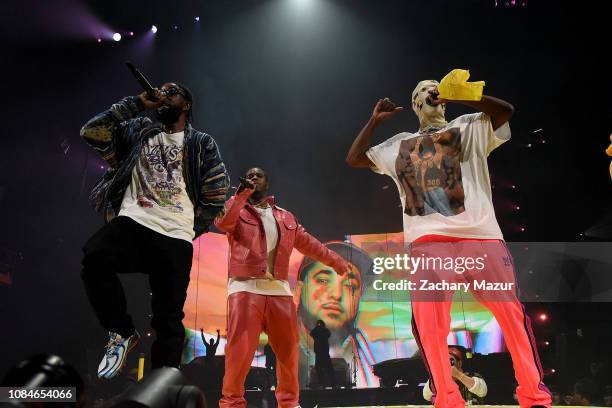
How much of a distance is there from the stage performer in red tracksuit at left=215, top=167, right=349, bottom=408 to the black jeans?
80cm

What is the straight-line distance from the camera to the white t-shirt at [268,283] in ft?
10.3

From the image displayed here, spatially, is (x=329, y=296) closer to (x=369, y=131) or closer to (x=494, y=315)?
(x=369, y=131)

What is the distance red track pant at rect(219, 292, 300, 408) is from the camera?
2.93 m

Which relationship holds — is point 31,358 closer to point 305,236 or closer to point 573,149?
point 305,236

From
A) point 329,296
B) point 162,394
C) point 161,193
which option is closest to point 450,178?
point 161,193

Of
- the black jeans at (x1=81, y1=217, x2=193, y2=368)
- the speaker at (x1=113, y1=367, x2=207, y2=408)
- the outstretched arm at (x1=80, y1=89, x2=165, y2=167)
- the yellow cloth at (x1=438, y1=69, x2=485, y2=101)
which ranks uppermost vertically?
the yellow cloth at (x1=438, y1=69, x2=485, y2=101)

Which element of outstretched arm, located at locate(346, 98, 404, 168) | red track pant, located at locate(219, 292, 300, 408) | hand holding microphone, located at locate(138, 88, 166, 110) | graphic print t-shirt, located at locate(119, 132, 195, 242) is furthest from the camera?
red track pant, located at locate(219, 292, 300, 408)

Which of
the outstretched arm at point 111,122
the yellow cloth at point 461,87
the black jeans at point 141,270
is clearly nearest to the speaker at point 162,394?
the black jeans at point 141,270

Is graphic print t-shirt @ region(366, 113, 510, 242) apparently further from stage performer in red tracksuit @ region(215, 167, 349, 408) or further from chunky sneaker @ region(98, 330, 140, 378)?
chunky sneaker @ region(98, 330, 140, 378)

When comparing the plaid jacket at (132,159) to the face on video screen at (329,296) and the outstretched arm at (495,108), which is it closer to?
the outstretched arm at (495,108)

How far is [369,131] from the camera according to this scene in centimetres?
284

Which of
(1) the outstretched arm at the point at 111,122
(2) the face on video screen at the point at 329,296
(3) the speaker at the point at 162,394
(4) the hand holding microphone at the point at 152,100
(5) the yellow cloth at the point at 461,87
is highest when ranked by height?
(5) the yellow cloth at the point at 461,87

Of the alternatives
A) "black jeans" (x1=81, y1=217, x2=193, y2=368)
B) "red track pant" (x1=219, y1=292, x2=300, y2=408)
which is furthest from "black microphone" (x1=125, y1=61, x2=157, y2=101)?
"red track pant" (x1=219, y1=292, x2=300, y2=408)

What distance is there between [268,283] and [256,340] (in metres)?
0.37
